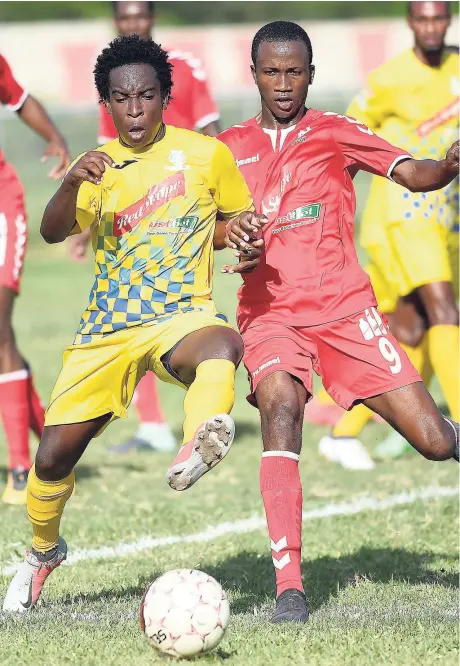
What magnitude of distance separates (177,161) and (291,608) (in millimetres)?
1921

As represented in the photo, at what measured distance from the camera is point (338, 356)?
19.2 feet

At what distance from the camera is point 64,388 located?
213 inches

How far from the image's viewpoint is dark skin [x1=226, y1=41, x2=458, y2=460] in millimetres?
5543

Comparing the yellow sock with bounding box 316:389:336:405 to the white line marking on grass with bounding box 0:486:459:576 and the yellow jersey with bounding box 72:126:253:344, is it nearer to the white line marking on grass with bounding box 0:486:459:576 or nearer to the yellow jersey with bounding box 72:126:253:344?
the white line marking on grass with bounding box 0:486:459:576

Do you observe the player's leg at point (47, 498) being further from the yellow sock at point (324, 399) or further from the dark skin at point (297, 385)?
the yellow sock at point (324, 399)

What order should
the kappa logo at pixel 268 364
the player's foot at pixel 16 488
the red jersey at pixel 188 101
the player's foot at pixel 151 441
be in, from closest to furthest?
the kappa logo at pixel 268 364 < the player's foot at pixel 16 488 < the red jersey at pixel 188 101 < the player's foot at pixel 151 441

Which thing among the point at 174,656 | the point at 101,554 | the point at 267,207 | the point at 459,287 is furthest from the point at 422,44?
the point at 174,656

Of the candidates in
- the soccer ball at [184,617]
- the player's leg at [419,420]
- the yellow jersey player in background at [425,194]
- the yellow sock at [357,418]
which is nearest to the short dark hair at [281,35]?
the player's leg at [419,420]

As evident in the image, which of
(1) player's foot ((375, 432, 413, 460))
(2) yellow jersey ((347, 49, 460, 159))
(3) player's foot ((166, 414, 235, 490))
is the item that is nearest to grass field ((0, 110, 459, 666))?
(1) player's foot ((375, 432, 413, 460))

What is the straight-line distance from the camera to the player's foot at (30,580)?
5.62 metres

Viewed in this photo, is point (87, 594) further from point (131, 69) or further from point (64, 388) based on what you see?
point (131, 69)

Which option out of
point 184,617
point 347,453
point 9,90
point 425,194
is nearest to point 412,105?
point 425,194

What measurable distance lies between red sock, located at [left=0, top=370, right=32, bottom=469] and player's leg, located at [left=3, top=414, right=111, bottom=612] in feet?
8.36

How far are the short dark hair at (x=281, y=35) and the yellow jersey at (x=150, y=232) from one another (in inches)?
27.9
